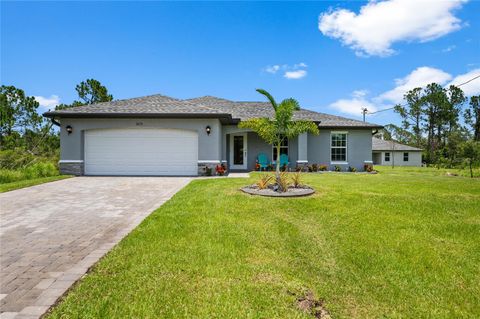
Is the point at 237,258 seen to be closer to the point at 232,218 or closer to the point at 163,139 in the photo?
the point at 232,218

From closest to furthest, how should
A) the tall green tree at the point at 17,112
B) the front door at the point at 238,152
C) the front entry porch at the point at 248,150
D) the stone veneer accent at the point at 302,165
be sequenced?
the stone veneer accent at the point at 302,165 → the front entry porch at the point at 248,150 → the front door at the point at 238,152 → the tall green tree at the point at 17,112

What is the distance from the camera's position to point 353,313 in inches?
98.9

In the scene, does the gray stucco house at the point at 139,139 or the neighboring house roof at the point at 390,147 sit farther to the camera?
the neighboring house roof at the point at 390,147

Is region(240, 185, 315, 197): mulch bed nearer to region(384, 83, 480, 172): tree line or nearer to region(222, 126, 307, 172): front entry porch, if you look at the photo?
region(222, 126, 307, 172): front entry porch

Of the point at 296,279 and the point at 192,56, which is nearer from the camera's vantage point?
the point at 296,279

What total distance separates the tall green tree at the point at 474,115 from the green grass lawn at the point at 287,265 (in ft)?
152

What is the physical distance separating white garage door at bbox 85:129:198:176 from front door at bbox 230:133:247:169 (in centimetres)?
388

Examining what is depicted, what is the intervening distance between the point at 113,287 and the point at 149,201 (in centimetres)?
482

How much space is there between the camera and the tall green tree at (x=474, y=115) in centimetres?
4053

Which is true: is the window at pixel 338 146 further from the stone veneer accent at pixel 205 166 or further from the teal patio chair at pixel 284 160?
the stone veneer accent at pixel 205 166

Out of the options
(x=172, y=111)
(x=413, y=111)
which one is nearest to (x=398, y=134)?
(x=413, y=111)

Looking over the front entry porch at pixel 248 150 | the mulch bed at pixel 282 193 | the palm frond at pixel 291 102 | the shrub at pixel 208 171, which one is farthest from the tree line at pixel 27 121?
the palm frond at pixel 291 102

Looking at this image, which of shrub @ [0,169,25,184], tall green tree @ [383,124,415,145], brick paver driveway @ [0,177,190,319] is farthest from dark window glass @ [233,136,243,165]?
tall green tree @ [383,124,415,145]

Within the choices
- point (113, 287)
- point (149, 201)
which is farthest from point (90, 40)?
Result: point (113, 287)
